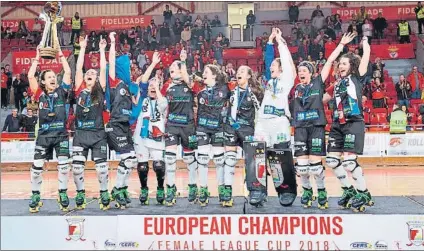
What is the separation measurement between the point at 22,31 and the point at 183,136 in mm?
2510

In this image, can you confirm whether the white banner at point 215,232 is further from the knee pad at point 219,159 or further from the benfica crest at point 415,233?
the knee pad at point 219,159

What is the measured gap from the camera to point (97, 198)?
623 centimetres

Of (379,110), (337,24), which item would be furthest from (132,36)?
(379,110)

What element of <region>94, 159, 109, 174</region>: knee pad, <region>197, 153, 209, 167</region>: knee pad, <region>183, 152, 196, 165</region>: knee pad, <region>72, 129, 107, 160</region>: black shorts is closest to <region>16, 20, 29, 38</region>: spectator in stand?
<region>72, 129, 107, 160</region>: black shorts

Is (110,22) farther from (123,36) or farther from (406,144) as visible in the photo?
(406,144)

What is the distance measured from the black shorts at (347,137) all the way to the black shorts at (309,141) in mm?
98

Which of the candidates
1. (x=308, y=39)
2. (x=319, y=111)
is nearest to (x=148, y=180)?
(x=319, y=111)

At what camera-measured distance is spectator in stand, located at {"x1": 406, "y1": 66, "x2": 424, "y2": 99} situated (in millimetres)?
6719

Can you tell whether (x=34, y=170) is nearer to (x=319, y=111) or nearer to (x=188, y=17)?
(x=188, y=17)

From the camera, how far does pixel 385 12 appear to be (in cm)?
648

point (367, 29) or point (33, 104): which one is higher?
point (367, 29)

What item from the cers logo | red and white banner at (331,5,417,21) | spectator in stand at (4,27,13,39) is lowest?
the cers logo

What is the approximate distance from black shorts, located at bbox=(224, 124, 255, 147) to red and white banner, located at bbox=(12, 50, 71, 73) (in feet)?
6.48

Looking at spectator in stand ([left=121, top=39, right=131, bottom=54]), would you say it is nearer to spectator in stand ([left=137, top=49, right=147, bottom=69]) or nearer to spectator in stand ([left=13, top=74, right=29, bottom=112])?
spectator in stand ([left=137, top=49, right=147, bottom=69])
